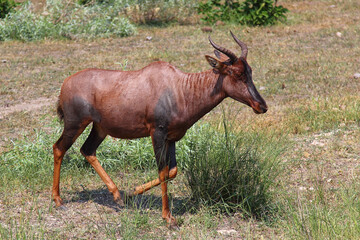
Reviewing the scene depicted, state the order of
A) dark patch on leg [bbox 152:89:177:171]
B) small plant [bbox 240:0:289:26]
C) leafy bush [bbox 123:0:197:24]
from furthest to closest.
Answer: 1. leafy bush [bbox 123:0:197:24]
2. small plant [bbox 240:0:289:26]
3. dark patch on leg [bbox 152:89:177:171]

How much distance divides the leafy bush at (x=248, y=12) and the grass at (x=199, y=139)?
42 cm

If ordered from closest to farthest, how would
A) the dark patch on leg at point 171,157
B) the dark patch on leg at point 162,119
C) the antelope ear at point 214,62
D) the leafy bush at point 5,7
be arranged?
1. the antelope ear at point 214,62
2. the dark patch on leg at point 162,119
3. the dark patch on leg at point 171,157
4. the leafy bush at point 5,7

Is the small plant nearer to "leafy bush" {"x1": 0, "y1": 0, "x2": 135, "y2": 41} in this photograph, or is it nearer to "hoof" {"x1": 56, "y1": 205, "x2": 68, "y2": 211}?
"leafy bush" {"x1": 0, "y1": 0, "x2": 135, "y2": 41}

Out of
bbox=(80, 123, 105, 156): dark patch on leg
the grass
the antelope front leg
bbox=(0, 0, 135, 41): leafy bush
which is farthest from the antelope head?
bbox=(0, 0, 135, 41): leafy bush

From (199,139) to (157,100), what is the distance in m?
1.69

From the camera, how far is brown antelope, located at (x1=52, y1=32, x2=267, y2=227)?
4980 millimetres

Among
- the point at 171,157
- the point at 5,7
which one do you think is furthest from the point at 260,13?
the point at 171,157

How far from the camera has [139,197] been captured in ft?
19.5

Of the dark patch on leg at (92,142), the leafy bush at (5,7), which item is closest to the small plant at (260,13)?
the leafy bush at (5,7)

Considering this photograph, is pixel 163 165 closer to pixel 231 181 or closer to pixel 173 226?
pixel 173 226

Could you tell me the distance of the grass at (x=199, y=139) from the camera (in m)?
5.00

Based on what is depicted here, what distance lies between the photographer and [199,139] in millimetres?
6625

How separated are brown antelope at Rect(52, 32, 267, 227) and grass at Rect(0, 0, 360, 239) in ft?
1.43

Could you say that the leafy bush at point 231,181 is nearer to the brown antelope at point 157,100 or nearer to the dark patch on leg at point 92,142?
the brown antelope at point 157,100
